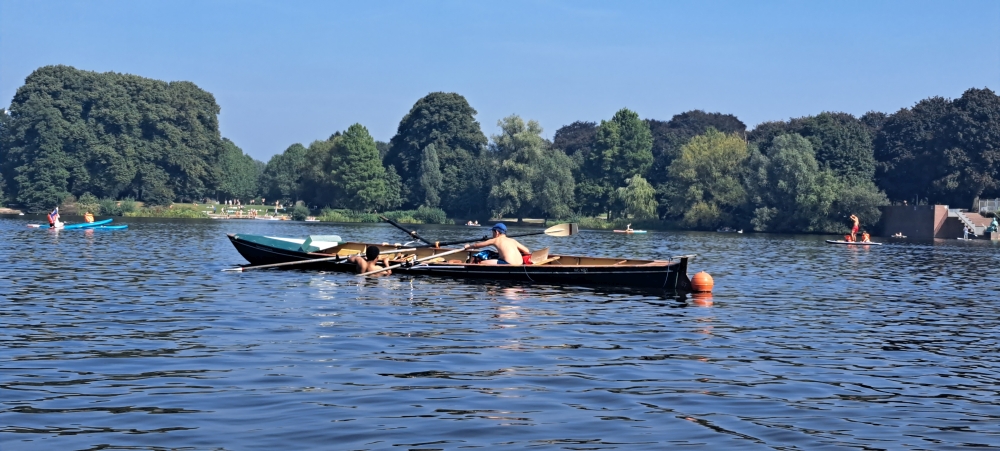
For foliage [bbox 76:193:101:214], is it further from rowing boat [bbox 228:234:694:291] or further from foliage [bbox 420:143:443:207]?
rowing boat [bbox 228:234:694:291]

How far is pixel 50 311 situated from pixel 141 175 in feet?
357

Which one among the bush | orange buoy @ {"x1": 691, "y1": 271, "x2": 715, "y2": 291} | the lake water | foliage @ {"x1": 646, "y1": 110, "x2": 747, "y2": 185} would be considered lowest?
the lake water

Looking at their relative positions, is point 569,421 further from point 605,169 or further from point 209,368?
point 605,169

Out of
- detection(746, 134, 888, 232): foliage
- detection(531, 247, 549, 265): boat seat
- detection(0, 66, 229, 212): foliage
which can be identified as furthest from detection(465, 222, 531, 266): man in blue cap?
detection(0, 66, 229, 212): foliage

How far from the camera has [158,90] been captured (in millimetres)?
130250

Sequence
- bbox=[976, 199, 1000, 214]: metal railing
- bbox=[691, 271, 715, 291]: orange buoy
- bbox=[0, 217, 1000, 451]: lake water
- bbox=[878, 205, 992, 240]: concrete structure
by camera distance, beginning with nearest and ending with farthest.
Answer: bbox=[0, 217, 1000, 451]: lake water < bbox=[691, 271, 715, 291]: orange buoy < bbox=[878, 205, 992, 240]: concrete structure < bbox=[976, 199, 1000, 214]: metal railing

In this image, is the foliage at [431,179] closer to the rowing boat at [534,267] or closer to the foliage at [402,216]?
the foliage at [402,216]

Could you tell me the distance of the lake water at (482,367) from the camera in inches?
401

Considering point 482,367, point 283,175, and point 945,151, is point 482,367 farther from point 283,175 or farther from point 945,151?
point 283,175

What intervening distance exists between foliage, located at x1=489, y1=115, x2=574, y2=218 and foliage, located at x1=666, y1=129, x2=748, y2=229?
460 inches

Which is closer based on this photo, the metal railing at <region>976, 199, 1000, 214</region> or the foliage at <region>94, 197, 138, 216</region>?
the metal railing at <region>976, 199, 1000, 214</region>

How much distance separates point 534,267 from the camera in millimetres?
27078

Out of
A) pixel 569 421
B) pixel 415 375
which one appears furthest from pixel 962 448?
pixel 415 375

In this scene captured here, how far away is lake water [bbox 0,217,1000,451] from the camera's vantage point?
10188 mm
